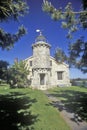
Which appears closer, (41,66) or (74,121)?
(74,121)

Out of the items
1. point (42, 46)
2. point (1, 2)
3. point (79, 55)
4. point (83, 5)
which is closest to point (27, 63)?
point (42, 46)

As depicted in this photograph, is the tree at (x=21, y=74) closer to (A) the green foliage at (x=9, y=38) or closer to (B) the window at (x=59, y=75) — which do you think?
(B) the window at (x=59, y=75)

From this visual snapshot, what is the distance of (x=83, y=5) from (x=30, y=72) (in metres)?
24.9

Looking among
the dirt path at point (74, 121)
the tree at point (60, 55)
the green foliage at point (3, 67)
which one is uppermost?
the tree at point (60, 55)

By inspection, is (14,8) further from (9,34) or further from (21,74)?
(21,74)

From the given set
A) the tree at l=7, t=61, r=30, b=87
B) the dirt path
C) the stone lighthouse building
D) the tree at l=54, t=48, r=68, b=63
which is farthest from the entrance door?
the dirt path

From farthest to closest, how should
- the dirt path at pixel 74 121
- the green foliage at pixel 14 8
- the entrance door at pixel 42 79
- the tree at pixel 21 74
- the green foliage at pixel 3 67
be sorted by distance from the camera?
the entrance door at pixel 42 79, the tree at pixel 21 74, the green foliage at pixel 3 67, the green foliage at pixel 14 8, the dirt path at pixel 74 121

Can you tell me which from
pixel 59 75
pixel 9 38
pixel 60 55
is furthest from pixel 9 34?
pixel 59 75

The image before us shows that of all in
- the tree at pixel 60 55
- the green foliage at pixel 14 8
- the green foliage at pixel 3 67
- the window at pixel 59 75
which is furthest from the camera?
the window at pixel 59 75

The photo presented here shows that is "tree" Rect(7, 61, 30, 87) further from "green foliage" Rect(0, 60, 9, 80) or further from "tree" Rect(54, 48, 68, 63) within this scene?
"green foliage" Rect(0, 60, 9, 80)

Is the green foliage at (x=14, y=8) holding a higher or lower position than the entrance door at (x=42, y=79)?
higher

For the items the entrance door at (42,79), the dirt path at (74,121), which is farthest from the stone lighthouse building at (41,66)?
the dirt path at (74,121)

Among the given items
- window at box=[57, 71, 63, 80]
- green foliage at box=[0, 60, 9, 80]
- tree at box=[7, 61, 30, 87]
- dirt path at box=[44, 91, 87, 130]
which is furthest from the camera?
window at box=[57, 71, 63, 80]

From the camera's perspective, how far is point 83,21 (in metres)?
19.7
